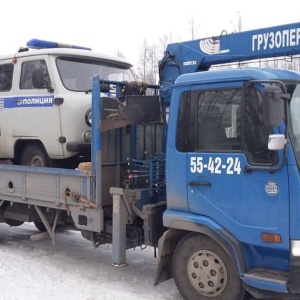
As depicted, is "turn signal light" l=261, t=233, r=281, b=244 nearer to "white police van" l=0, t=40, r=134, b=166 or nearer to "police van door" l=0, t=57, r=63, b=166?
"white police van" l=0, t=40, r=134, b=166

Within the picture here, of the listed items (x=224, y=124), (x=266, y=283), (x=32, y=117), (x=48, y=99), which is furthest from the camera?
(x=32, y=117)

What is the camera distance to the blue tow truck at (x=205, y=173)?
13.8 feet

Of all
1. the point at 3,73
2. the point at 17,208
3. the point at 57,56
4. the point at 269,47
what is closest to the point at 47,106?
the point at 57,56

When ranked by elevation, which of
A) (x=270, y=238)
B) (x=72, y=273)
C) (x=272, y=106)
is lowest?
(x=72, y=273)

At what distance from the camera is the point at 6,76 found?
293 inches

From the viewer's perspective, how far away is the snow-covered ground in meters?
5.41

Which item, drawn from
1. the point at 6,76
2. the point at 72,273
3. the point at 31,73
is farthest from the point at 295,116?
the point at 6,76

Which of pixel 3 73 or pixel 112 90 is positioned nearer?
pixel 112 90

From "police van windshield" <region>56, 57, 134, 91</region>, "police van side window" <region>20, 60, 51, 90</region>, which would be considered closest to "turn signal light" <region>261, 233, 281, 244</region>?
"police van windshield" <region>56, 57, 134, 91</region>

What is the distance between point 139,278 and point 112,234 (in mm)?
759

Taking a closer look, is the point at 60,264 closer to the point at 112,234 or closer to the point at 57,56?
the point at 112,234

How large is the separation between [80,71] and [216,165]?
10.4 ft

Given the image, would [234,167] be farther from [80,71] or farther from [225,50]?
[80,71]

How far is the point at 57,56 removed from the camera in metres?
6.80
